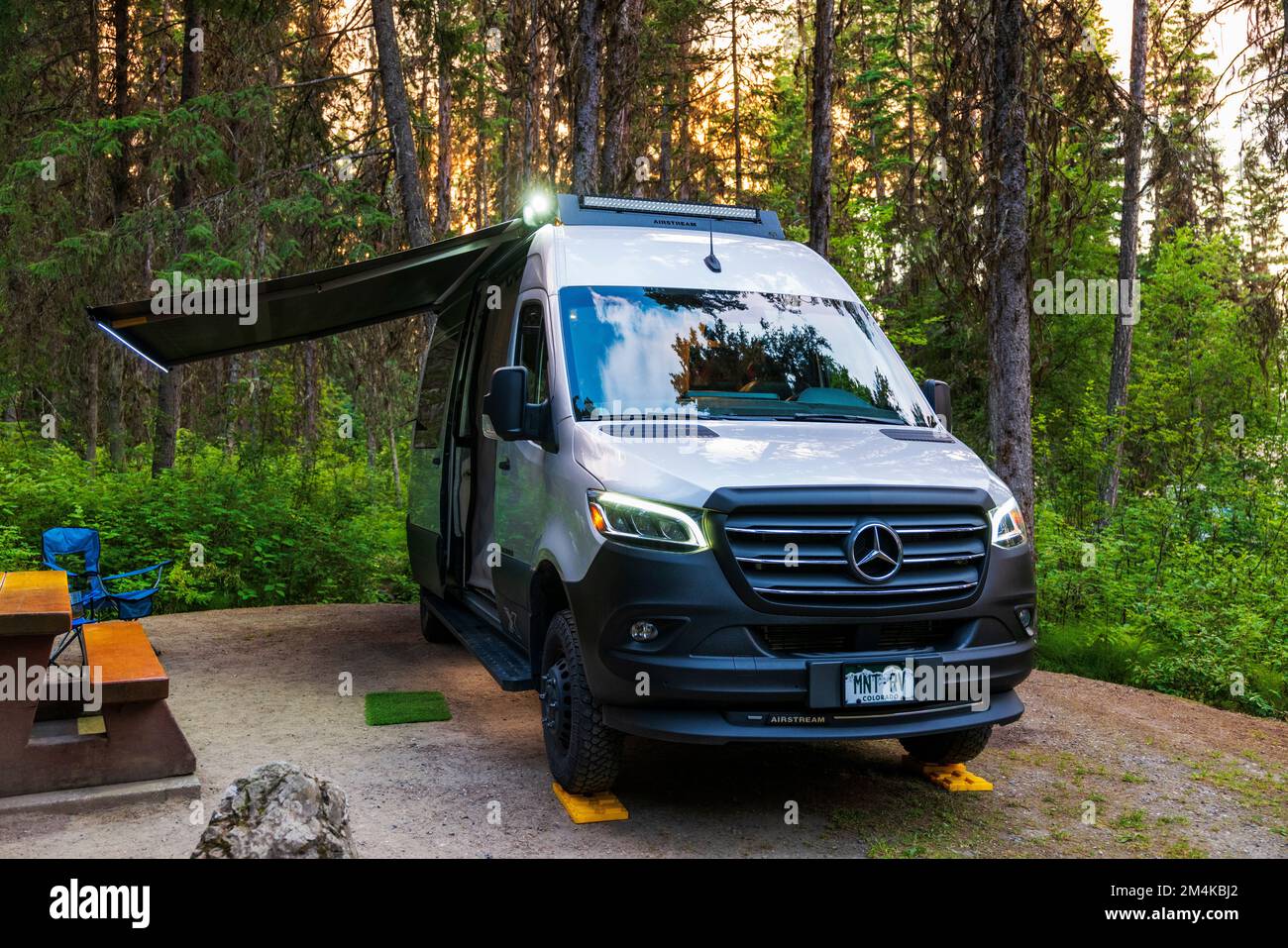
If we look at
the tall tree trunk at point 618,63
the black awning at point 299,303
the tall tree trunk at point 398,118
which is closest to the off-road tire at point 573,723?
the black awning at point 299,303

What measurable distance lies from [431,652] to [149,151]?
10641mm

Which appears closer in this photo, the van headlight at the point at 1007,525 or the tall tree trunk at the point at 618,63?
the van headlight at the point at 1007,525

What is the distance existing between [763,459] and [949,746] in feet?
6.78

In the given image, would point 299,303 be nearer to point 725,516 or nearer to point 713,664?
point 725,516

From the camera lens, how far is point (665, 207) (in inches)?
272

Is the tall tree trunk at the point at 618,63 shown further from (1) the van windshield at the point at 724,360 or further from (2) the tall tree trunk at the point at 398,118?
(1) the van windshield at the point at 724,360

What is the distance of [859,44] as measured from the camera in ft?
78.1

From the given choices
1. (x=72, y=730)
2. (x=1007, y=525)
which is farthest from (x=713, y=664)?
(x=72, y=730)

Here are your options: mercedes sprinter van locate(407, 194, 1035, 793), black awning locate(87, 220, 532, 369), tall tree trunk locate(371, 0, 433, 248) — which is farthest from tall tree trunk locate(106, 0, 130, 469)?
mercedes sprinter van locate(407, 194, 1035, 793)

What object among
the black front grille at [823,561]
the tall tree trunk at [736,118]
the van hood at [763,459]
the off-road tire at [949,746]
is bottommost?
the off-road tire at [949,746]

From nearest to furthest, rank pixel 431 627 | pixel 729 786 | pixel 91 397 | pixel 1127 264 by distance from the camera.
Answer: pixel 729 786 → pixel 431 627 → pixel 91 397 → pixel 1127 264

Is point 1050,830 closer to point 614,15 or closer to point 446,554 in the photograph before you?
point 446,554

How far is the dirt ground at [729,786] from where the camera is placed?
4859 millimetres

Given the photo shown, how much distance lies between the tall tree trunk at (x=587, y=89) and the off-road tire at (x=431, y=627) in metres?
4.99
